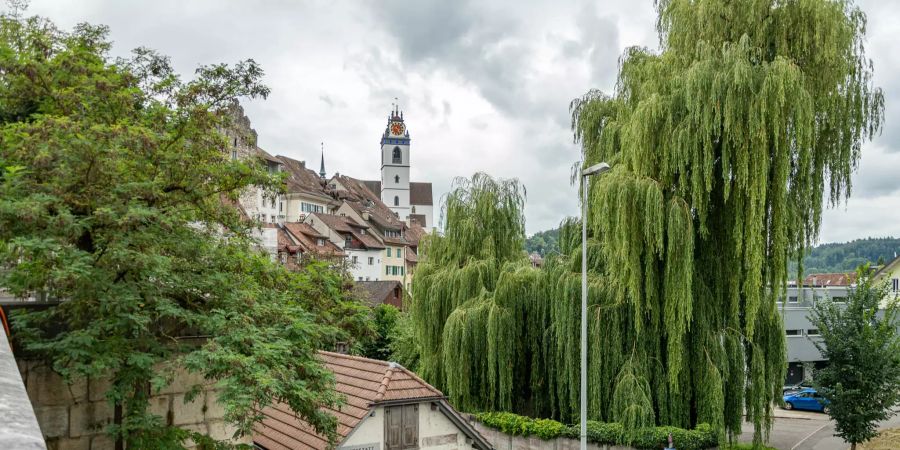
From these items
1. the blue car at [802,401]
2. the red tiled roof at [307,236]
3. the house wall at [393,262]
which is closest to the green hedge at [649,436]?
the blue car at [802,401]

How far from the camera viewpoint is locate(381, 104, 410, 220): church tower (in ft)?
392

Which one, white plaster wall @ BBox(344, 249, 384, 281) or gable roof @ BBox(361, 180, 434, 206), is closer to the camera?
white plaster wall @ BBox(344, 249, 384, 281)

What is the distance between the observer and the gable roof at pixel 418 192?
122750 millimetres

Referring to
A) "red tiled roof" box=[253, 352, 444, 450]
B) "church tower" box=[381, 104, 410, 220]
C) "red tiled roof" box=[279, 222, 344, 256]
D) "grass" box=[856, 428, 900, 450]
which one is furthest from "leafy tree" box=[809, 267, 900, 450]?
"church tower" box=[381, 104, 410, 220]

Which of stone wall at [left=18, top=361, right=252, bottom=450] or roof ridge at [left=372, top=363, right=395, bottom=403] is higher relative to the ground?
stone wall at [left=18, top=361, right=252, bottom=450]

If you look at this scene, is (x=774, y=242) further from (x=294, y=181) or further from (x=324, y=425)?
(x=294, y=181)

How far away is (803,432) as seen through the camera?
2770 centimetres

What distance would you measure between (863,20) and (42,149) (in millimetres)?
18937

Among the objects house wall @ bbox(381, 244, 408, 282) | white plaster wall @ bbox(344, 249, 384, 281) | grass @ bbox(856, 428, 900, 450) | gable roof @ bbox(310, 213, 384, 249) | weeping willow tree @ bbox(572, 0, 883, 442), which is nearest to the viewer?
weeping willow tree @ bbox(572, 0, 883, 442)

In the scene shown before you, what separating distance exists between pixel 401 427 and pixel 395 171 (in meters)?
107

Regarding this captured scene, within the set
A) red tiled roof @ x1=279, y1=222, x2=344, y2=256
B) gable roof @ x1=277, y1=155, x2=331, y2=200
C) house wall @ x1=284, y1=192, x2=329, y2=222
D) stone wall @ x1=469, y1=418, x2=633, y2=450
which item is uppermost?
gable roof @ x1=277, y1=155, x2=331, y2=200

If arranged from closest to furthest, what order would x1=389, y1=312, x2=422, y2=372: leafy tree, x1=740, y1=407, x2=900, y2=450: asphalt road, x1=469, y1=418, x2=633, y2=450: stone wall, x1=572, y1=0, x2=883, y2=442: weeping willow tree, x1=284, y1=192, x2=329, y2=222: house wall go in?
x1=572, y1=0, x2=883, y2=442: weeping willow tree, x1=469, y1=418, x2=633, y2=450: stone wall, x1=740, y1=407, x2=900, y2=450: asphalt road, x1=389, y1=312, x2=422, y2=372: leafy tree, x1=284, y1=192, x2=329, y2=222: house wall

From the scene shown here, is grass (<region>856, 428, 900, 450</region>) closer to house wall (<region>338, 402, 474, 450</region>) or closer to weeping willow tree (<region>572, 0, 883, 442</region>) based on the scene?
weeping willow tree (<region>572, 0, 883, 442</region>)

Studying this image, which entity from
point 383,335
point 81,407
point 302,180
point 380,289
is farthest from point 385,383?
point 302,180
